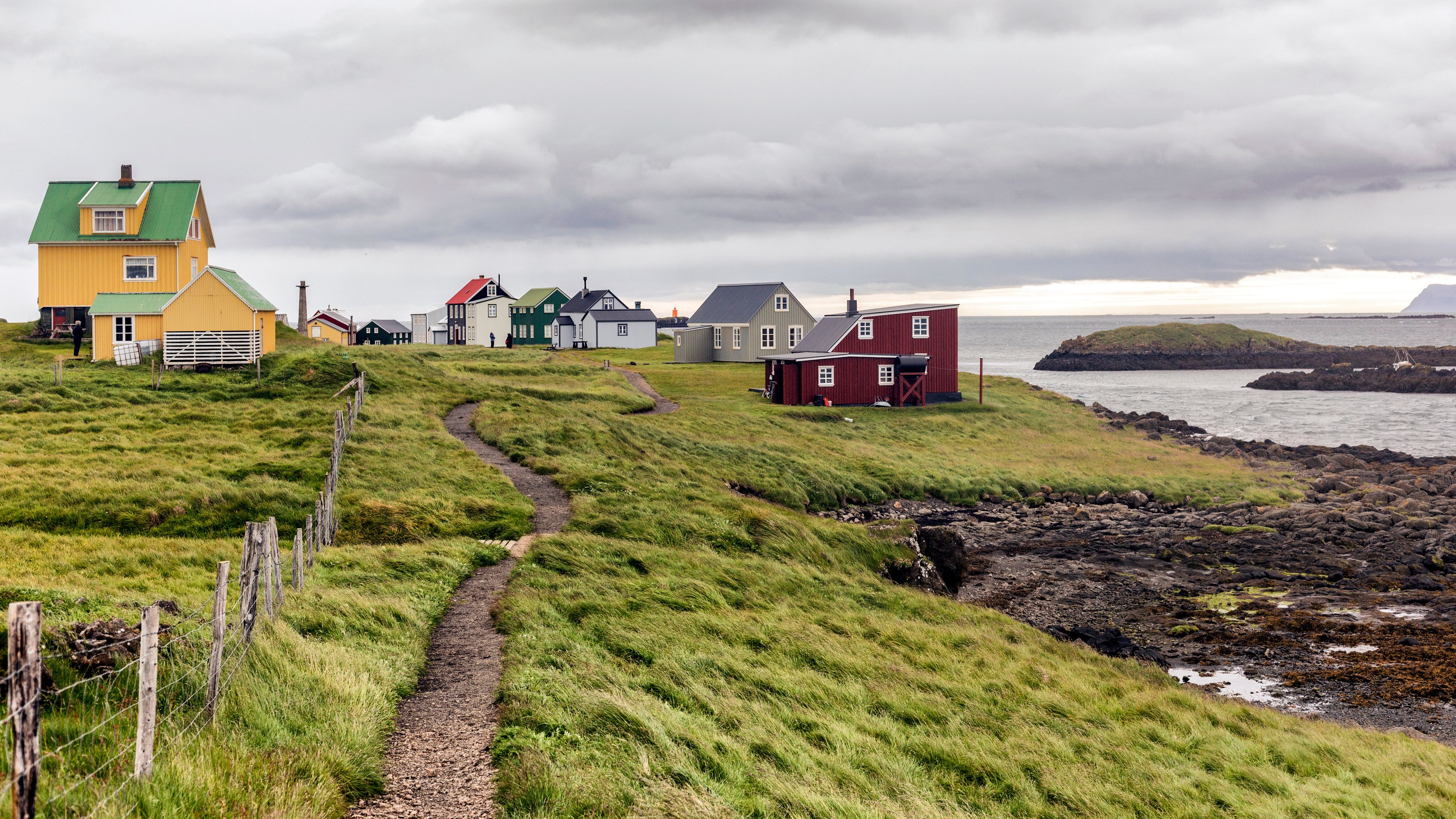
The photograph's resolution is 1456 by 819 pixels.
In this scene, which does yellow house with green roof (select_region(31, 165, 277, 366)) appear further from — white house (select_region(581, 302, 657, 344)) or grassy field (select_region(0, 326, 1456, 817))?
white house (select_region(581, 302, 657, 344))

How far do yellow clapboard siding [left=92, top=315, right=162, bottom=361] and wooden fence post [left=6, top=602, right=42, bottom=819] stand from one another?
150 ft

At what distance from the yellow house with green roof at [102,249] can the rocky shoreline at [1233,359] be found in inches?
4709

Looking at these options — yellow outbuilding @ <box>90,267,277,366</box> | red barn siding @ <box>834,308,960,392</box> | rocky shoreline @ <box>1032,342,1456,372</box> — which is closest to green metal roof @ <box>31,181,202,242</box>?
yellow outbuilding @ <box>90,267,277,366</box>

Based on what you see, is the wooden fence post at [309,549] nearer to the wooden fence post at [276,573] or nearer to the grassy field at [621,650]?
the grassy field at [621,650]

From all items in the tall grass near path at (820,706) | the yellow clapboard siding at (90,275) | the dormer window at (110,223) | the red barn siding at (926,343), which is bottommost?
the tall grass near path at (820,706)

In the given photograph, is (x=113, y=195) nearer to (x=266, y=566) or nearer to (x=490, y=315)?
(x=266, y=566)

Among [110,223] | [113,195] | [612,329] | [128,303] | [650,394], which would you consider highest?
[113,195]

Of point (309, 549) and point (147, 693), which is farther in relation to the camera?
point (309, 549)

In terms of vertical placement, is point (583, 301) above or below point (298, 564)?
above

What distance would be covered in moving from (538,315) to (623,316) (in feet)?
38.7

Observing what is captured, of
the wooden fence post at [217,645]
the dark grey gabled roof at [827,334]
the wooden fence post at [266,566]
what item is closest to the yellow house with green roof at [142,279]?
the dark grey gabled roof at [827,334]

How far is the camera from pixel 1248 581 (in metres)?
26.1

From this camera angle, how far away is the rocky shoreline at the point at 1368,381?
101m

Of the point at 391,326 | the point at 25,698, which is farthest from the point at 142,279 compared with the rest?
the point at 391,326
